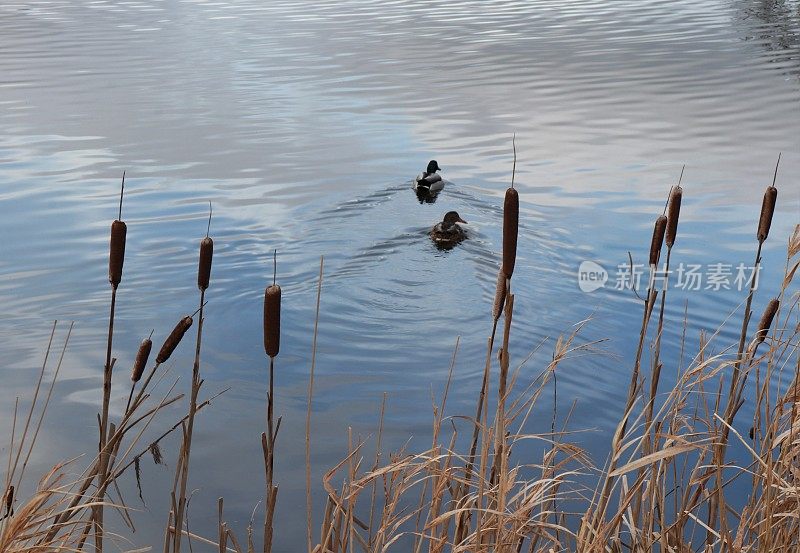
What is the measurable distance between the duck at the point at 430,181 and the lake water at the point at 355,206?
20cm

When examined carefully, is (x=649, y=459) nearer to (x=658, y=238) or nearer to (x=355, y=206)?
(x=658, y=238)

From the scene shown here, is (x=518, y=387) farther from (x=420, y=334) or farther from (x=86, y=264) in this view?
(x=86, y=264)

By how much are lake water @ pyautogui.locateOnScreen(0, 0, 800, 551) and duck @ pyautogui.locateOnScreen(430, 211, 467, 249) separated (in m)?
0.20

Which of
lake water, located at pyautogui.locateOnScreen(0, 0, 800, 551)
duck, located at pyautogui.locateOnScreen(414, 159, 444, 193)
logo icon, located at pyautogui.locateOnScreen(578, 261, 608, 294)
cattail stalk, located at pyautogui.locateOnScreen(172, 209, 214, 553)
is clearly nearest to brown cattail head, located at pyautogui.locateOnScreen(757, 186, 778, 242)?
cattail stalk, located at pyautogui.locateOnScreen(172, 209, 214, 553)

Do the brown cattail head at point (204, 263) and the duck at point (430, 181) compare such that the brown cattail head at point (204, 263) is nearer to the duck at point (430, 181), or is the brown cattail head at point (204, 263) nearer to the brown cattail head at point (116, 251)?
the brown cattail head at point (116, 251)

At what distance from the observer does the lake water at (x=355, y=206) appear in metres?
5.89

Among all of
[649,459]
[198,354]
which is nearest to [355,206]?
[198,354]

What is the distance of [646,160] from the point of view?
1098 centimetres

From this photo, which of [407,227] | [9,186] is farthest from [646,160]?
[9,186]

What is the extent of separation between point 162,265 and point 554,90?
8.60 meters

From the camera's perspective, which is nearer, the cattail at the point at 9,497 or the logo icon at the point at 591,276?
the cattail at the point at 9,497

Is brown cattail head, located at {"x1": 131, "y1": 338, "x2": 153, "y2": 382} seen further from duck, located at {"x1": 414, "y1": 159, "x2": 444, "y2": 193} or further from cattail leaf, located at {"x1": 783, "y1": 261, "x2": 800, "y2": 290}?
duck, located at {"x1": 414, "y1": 159, "x2": 444, "y2": 193}

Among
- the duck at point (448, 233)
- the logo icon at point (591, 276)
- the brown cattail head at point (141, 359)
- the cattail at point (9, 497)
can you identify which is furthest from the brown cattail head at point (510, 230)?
the duck at point (448, 233)

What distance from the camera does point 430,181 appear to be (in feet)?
35.1
